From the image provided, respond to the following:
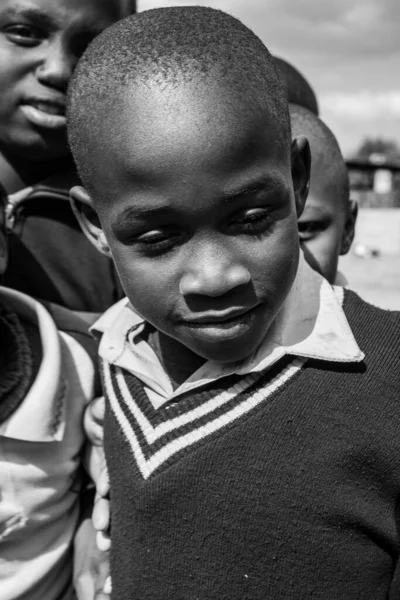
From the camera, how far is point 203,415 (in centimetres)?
133

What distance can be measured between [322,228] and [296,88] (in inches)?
30.8

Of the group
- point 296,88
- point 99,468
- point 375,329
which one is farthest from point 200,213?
point 296,88

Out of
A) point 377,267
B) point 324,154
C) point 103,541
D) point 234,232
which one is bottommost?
point 377,267

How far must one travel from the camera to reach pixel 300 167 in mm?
1363

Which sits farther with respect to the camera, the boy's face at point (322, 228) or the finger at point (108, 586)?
the boy's face at point (322, 228)

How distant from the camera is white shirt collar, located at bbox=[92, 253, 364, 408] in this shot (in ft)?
4.25

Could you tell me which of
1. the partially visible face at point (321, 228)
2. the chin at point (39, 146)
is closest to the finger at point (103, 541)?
the partially visible face at point (321, 228)

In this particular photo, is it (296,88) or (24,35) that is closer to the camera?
(24,35)

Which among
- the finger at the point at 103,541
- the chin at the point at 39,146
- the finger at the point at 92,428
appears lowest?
the finger at the point at 103,541

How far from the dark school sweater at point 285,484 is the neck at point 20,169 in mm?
1029

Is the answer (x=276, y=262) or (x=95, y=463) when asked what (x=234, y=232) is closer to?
(x=276, y=262)

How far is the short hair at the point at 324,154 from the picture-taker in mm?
2035

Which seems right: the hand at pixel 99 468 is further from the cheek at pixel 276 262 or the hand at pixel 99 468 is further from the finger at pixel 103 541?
the cheek at pixel 276 262

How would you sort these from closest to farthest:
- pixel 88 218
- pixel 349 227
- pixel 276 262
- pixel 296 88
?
pixel 276 262 → pixel 88 218 → pixel 349 227 → pixel 296 88
